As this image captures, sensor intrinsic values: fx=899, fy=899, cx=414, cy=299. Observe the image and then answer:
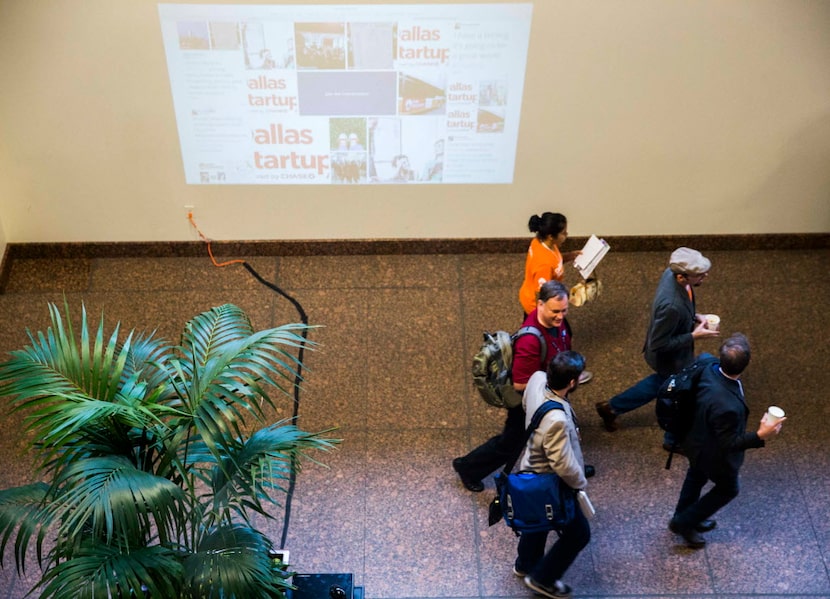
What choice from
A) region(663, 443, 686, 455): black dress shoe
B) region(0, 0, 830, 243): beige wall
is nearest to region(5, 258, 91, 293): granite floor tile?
region(0, 0, 830, 243): beige wall

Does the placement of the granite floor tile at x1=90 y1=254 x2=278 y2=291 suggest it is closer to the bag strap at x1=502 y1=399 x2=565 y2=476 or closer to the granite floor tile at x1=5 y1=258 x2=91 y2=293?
the granite floor tile at x1=5 y1=258 x2=91 y2=293

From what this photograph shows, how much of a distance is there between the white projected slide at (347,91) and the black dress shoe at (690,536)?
262cm

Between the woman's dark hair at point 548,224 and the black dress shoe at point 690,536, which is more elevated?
the woman's dark hair at point 548,224

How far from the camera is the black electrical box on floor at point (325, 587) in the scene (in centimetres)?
393

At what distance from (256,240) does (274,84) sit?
4.05ft

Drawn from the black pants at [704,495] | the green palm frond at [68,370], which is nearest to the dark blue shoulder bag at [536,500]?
the black pants at [704,495]

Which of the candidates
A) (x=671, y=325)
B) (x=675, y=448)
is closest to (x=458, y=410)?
(x=675, y=448)

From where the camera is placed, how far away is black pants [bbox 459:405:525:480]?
4.71 metres

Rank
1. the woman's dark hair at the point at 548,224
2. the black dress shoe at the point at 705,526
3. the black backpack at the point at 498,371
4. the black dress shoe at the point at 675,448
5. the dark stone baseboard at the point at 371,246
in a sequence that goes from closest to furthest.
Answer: the black backpack at the point at 498,371, the black dress shoe at the point at 705,526, the woman's dark hair at the point at 548,224, the black dress shoe at the point at 675,448, the dark stone baseboard at the point at 371,246

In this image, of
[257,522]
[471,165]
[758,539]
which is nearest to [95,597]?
[257,522]

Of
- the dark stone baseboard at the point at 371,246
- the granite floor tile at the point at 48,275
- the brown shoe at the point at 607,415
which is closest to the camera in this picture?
the brown shoe at the point at 607,415

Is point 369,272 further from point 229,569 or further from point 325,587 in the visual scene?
point 229,569

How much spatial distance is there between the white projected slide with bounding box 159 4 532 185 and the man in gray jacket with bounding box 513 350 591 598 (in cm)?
227

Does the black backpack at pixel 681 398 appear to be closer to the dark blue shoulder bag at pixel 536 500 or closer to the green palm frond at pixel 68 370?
the dark blue shoulder bag at pixel 536 500
